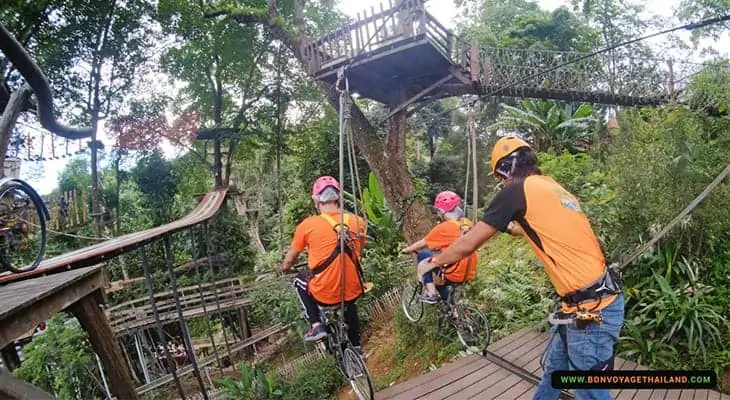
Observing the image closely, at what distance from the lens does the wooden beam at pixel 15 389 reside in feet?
4.44

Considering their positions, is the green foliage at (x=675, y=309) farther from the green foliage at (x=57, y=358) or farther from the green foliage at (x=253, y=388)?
the green foliage at (x=57, y=358)

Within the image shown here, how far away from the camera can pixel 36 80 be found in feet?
4.80

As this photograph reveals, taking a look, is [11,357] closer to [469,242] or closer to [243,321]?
[243,321]

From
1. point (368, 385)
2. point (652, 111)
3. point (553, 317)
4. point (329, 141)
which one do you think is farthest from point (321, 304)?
point (329, 141)

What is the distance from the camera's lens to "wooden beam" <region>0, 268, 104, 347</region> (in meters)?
1.91

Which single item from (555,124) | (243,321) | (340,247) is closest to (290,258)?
(340,247)

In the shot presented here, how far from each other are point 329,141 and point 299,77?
3.81 m

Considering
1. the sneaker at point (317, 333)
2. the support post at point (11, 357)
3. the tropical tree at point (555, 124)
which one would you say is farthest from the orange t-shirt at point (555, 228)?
the tropical tree at point (555, 124)

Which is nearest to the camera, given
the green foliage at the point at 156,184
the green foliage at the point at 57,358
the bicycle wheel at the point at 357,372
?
the bicycle wheel at the point at 357,372

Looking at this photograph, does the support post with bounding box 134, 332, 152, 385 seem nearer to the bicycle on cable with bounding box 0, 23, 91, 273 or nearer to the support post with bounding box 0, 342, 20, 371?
the support post with bounding box 0, 342, 20, 371

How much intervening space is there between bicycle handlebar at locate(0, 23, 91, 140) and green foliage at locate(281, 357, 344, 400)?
17.5 ft

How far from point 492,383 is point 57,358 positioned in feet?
34.0

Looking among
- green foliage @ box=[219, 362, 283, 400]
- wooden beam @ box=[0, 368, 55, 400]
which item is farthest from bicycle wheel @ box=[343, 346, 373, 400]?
green foliage @ box=[219, 362, 283, 400]

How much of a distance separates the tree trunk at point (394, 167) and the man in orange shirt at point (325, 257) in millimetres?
3390
